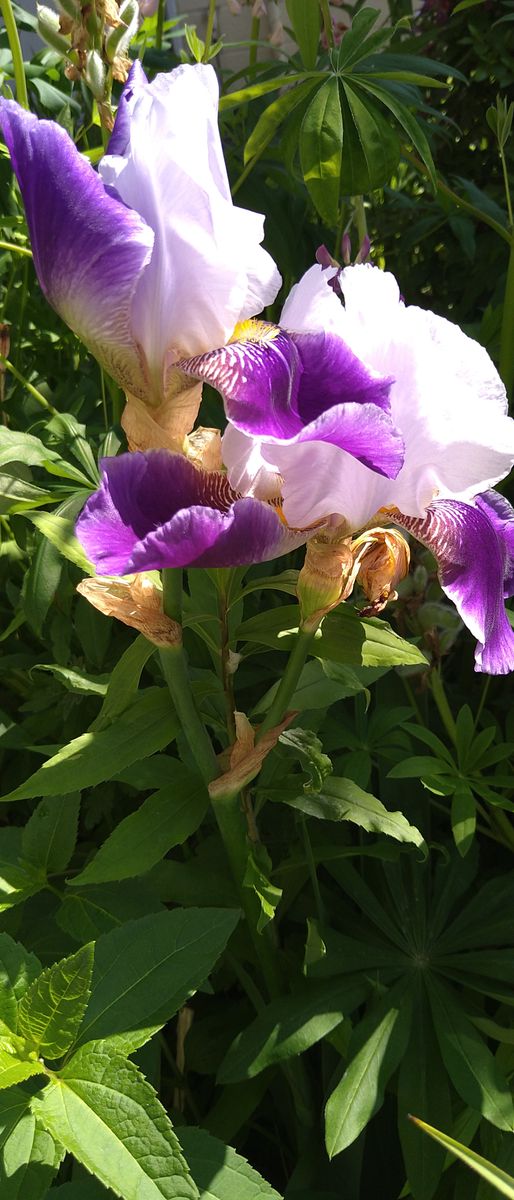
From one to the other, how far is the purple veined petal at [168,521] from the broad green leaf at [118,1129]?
0.93 ft

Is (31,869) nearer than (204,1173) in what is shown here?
No

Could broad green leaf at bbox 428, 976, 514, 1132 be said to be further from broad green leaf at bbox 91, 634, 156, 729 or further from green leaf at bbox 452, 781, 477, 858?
broad green leaf at bbox 91, 634, 156, 729

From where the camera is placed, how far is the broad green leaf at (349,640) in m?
0.61

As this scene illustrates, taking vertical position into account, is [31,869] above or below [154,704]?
below

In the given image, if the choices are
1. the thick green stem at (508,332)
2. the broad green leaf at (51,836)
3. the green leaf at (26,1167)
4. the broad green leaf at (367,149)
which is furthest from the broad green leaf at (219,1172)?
the broad green leaf at (367,149)

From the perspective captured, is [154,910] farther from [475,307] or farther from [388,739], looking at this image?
[475,307]

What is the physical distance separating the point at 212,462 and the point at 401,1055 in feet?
1.63

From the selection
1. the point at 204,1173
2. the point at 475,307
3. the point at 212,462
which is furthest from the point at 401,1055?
the point at 475,307

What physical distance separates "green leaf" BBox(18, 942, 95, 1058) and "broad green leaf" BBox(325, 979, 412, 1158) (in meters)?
0.23

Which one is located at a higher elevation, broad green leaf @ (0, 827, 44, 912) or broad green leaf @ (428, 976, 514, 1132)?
broad green leaf @ (0, 827, 44, 912)

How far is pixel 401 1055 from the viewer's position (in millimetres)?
743

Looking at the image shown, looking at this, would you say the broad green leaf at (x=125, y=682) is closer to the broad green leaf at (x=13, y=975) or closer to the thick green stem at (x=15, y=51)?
the broad green leaf at (x=13, y=975)

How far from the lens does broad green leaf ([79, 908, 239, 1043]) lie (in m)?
0.59

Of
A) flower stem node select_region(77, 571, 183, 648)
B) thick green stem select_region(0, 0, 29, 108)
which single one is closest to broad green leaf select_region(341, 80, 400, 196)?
thick green stem select_region(0, 0, 29, 108)
